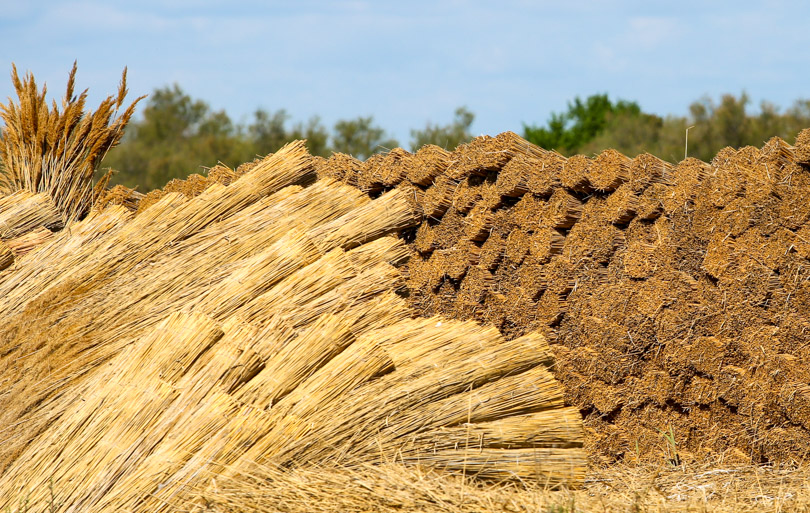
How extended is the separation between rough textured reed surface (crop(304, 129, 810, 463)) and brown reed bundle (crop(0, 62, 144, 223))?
218 centimetres

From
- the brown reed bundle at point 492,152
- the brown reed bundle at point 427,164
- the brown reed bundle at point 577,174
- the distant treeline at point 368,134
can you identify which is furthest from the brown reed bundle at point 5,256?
the distant treeline at point 368,134

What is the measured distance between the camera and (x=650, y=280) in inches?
152

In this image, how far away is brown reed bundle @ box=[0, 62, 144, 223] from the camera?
4.81m

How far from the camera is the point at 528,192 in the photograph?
435cm

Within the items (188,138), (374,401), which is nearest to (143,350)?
(374,401)

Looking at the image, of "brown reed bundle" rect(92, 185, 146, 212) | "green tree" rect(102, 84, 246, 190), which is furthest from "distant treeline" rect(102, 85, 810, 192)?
"brown reed bundle" rect(92, 185, 146, 212)

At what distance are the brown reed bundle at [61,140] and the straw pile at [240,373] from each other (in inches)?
27.9

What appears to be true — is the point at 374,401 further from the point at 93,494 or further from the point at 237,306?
the point at 93,494

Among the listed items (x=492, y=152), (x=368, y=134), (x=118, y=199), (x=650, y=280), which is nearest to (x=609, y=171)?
(x=650, y=280)

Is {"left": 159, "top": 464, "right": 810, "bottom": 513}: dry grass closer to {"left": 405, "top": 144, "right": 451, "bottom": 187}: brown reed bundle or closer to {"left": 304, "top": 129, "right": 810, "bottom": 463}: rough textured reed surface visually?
{"left": 304, "top": 129, "right": 810, "bottom": 463}: rough textured reed surface

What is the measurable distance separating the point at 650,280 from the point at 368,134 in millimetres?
26035

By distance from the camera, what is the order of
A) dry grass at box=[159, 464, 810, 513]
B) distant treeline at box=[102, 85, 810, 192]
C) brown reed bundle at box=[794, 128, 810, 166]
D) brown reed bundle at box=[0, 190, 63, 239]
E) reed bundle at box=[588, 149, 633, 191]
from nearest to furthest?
1. dry grass at box=[159, 464, 810, 513]
2. brown reed bundle at box=[794, 128, 810, 166]
3. reed bundle at box=[588, 149, 633, 191]
4. brown reed bundle at box=[0, 190, 63, 239]
5. distant treeline at box=[102, 85, 810, 192]

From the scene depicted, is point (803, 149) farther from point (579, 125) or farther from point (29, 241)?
point (579, 125)

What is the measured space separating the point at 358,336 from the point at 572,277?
1249mm
